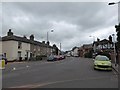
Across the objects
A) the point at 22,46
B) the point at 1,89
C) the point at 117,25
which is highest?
the point at 117,25

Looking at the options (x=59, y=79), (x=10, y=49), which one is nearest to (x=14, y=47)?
(x=10, y=49)

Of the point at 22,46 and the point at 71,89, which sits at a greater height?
the point at 22,46

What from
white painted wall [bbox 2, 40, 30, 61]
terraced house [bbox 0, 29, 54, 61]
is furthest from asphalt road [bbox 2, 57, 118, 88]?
terraced house [bbox 0, 29, 54, 61]

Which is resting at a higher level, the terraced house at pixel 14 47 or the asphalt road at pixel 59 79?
the terraced house at pixel 14 47

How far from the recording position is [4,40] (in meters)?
57.0

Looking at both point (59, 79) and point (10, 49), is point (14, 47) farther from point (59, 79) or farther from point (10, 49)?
point (59, 79)

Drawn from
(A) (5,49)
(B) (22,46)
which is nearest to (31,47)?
(B) (22,46)

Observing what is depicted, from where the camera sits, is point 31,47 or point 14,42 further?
point 31,47

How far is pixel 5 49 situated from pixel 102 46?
218ft

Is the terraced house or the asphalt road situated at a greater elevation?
the terraced house

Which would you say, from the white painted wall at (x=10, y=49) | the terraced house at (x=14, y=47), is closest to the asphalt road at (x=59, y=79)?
the white painted wall at (x=10, y=49)

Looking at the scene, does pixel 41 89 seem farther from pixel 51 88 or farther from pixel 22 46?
pixel 22 46

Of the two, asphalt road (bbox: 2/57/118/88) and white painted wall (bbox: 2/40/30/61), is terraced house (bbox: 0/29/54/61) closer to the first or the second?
white painted wall (bbox: 2/40/30/61)

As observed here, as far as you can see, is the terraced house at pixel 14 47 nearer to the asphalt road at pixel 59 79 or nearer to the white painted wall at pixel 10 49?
the white painted wall at pixel 10 49
